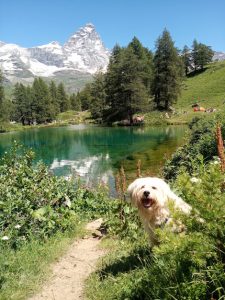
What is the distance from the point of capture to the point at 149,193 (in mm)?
6113

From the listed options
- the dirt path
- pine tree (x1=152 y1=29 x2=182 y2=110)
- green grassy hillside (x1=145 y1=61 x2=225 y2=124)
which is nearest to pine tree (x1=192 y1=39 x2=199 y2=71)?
green grassy hillside (x1=145 y1=61 x2=225 y2=124)

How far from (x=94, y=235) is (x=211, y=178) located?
6.36 metres

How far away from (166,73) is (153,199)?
2939 inches

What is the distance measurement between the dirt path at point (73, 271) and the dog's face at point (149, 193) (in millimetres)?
2009

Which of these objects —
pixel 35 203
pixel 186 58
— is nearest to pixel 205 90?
pixel 186 58

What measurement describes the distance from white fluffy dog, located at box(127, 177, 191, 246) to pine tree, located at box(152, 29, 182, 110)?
70.9 meters

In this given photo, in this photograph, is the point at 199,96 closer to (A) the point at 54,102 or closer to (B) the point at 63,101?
(A) the point at 54,102

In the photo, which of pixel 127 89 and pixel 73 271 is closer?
pixel 73 271

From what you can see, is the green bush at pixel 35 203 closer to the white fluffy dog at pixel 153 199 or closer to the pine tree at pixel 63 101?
the white fluffy dog at pixel 153 199

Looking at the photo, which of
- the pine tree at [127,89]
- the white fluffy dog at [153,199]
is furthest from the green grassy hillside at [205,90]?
the white fluffy dog at [153,199]

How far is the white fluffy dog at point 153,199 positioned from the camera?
20.2 feet

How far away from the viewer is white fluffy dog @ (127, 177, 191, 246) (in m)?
6.15

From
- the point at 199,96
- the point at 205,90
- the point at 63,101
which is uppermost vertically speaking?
the point at 63,101

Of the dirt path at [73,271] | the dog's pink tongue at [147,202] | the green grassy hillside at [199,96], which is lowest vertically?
the dirt path at [73,271]
